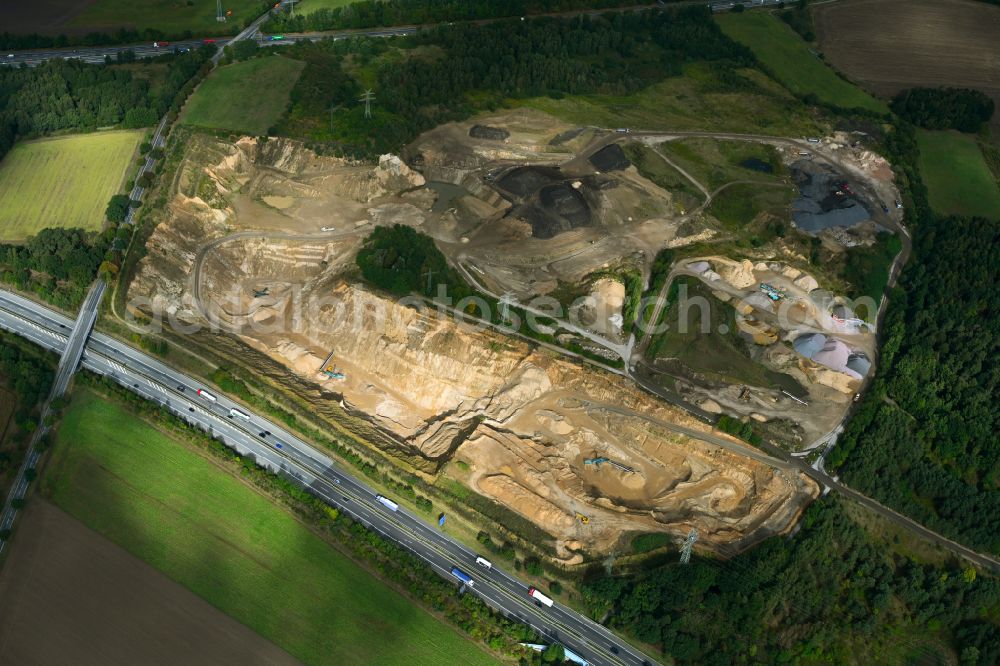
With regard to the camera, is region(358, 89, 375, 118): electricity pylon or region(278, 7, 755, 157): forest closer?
region(358, 89, 375, 118): electricity pylon

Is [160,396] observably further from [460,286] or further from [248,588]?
[460,286]

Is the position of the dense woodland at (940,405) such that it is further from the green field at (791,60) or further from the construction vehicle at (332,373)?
the construction vehicle at (332,373)

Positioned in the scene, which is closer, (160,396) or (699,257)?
(160,396)

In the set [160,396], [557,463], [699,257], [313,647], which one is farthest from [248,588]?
[699,257]

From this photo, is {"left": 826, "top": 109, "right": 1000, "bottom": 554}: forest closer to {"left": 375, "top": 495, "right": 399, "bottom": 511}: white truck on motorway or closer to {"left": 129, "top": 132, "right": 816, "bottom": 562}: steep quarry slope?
{"left": 129, "top": 132, "right": 816, "bottom": 562}: steep quarry slope

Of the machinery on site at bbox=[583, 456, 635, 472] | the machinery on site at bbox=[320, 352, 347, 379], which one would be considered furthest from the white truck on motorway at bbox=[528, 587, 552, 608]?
the machinery on site at bbox=[320, 352, 347, 379]

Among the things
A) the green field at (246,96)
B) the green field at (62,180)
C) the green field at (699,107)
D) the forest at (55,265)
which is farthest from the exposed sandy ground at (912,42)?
the forest at (55,265)

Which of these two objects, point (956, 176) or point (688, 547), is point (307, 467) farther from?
point (956, 176)
